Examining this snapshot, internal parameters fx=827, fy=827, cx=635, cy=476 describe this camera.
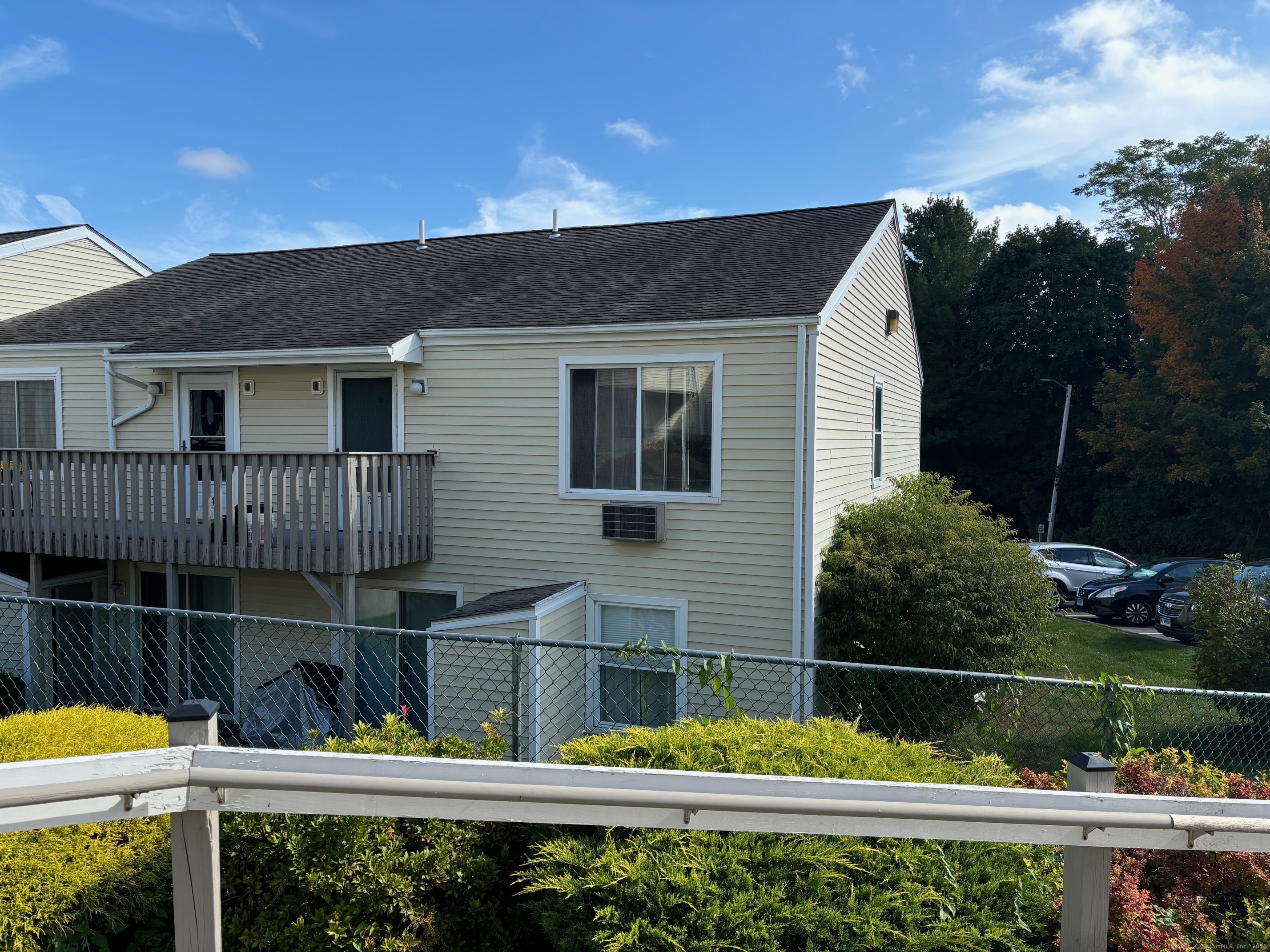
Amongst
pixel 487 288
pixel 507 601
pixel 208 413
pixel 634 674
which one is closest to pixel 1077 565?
pixel 634 674

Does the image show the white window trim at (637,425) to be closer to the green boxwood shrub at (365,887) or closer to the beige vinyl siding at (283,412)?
the beige vinyl siding at (283,412)

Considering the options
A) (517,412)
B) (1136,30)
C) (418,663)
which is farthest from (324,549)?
(1136,30)

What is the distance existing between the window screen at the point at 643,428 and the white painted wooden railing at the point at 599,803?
297 inches

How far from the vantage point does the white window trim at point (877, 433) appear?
12766 mm

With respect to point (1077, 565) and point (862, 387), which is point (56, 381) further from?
point (1077, 565)

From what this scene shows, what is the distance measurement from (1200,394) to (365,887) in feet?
106

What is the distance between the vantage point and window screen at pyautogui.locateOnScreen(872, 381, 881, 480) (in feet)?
43.5

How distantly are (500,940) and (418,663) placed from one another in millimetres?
7641

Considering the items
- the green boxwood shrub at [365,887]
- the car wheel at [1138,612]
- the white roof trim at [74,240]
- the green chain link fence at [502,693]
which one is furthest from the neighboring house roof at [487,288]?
the car wheel at [1138,612]

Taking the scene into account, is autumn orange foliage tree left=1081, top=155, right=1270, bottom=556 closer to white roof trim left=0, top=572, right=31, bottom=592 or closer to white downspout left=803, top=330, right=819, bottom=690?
white downspout left=803, top=330, right=819, bottom=690

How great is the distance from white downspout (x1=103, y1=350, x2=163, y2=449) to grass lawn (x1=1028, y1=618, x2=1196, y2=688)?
43.6ft

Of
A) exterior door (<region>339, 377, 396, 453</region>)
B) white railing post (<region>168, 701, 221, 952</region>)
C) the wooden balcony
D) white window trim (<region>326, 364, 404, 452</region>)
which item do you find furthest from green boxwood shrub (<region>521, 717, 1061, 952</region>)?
exterior door (<region>339, 377, 396, 453</region>)

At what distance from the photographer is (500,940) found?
117 inches

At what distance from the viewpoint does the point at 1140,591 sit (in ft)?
58.3
